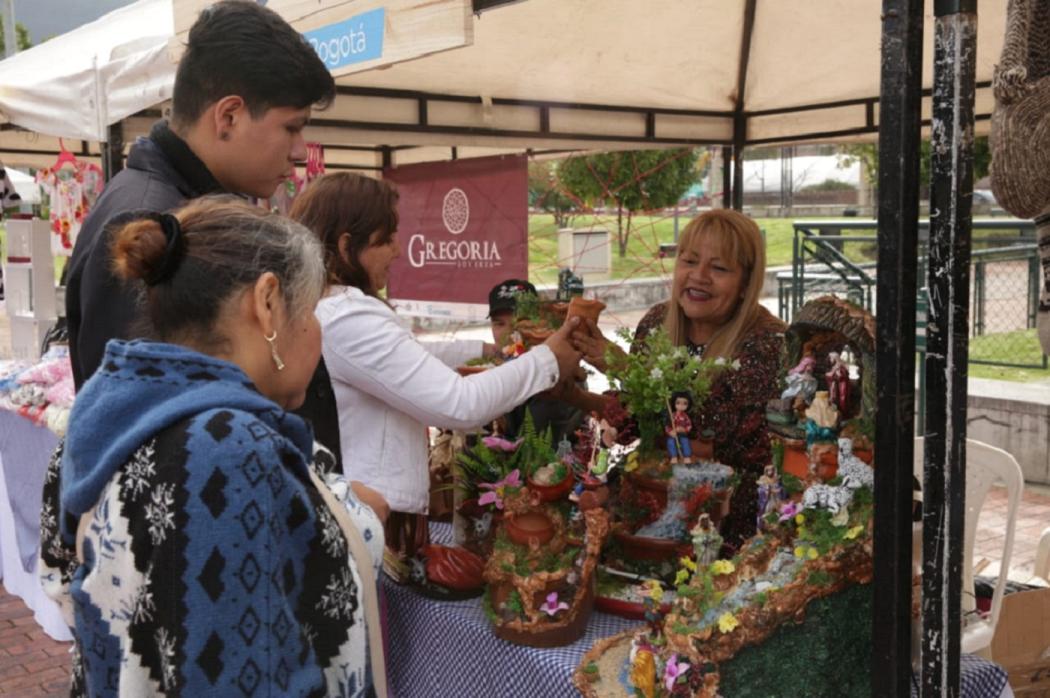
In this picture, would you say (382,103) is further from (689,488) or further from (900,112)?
(900,112)

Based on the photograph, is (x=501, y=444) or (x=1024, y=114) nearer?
(x=1024, y=114)

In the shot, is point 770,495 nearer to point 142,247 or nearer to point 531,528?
point 531,528

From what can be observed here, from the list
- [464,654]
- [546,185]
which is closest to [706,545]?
[464,654]

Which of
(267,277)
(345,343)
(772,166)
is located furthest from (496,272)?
(772,166)

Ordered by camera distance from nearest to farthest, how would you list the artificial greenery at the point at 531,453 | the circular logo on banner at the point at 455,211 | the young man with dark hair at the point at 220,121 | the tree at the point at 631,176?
1. the young man with dark hair at the point at 220,121
2. the artificial greenery at the point at 531,453
3. the circular logo on banner at the point at 455,211
4. the tree at the point at 631,176

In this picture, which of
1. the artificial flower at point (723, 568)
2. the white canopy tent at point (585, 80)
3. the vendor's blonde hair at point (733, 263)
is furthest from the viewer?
the white canopy tent at point (585, 80)

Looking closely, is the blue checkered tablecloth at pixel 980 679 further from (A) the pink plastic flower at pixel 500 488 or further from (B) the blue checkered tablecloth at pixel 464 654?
(A) the pink plastic flower at pixel 500 488

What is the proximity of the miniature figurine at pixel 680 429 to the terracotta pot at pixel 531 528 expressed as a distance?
0.33 metres

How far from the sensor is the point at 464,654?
2225 millimetres

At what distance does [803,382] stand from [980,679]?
0.65 m

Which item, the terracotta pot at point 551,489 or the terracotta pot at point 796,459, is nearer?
the terracotta pot at point 796,459

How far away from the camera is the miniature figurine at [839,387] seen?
6.04 ft

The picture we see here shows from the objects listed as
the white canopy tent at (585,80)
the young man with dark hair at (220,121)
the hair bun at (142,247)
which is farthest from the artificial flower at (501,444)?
the white canopy tent at (585,80)

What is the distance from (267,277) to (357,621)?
456 mm
